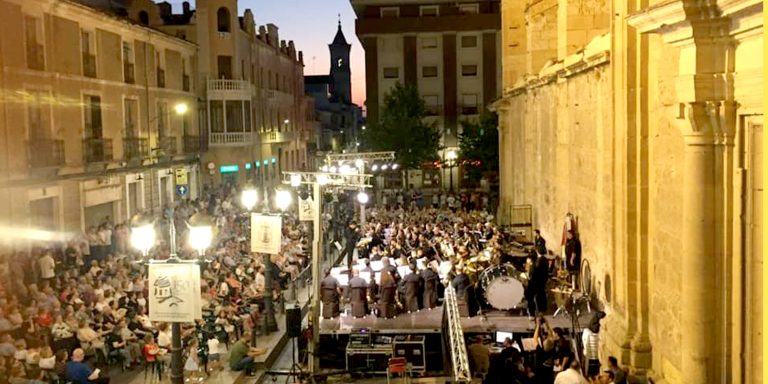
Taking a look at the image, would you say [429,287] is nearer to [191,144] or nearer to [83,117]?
[83,117]

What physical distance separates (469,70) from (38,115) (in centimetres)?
4570

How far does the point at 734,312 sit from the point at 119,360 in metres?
11.5

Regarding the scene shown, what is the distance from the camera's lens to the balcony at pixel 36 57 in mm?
27938

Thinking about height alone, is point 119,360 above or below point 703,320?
below

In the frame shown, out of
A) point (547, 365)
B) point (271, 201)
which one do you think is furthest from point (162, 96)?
point (547, 365)

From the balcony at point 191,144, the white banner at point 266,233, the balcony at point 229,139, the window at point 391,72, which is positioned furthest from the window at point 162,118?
the window at point 391,72

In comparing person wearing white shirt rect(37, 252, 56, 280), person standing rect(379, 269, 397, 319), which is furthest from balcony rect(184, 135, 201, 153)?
person standing rect(379, 269, 397, 319)

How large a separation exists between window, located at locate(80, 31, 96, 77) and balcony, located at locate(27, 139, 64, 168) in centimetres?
422

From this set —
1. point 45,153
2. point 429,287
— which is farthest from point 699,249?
point 45,153

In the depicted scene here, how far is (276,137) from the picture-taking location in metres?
62.1

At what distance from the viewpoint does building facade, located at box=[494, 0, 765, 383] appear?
980cm

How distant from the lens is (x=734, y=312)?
397 inches

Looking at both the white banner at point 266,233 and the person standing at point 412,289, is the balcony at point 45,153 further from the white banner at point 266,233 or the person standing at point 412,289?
the person standing at point 412,289

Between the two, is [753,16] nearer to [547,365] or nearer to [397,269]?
[547,365]
